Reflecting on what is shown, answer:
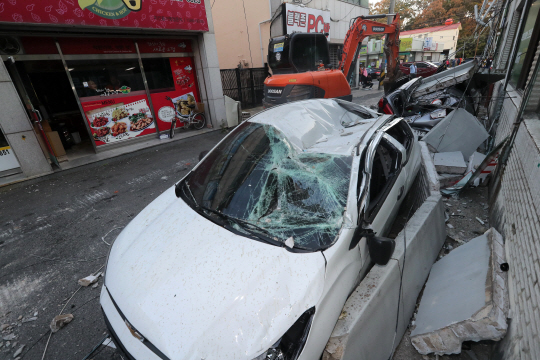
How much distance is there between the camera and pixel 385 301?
185 cm

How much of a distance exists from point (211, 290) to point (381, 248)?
3.86 ft

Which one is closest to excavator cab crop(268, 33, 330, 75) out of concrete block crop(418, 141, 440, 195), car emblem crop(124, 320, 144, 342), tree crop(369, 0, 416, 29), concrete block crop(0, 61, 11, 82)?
concrete block crop(418, 141, 440, 195)

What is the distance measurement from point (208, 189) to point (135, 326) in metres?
1.19

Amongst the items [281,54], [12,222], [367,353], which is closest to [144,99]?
[281,54]

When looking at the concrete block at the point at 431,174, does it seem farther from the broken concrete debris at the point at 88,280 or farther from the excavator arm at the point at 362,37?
the excavator arm at the point at 362,37

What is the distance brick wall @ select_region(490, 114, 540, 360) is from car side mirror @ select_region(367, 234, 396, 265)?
86 cm

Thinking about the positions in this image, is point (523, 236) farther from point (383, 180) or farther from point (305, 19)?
point (305, 19)

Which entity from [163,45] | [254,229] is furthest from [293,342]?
[163,45]

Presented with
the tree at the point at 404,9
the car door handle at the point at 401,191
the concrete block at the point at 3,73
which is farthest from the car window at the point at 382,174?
the tree at the point at 404,9

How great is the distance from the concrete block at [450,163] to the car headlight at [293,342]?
13.8ft

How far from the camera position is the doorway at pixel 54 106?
6477 mm

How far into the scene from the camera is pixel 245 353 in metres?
1.36

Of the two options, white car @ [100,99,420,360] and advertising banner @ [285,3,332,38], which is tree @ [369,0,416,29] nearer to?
advertising banner @ [285,3,332,38]

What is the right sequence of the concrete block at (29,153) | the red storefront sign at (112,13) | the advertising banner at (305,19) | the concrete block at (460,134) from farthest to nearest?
1. the advertising banner at (305,19)
2. the concrete block at (29,153)
3. the red storefront sign at (112,13)
4. the concrete block at (460,134)
